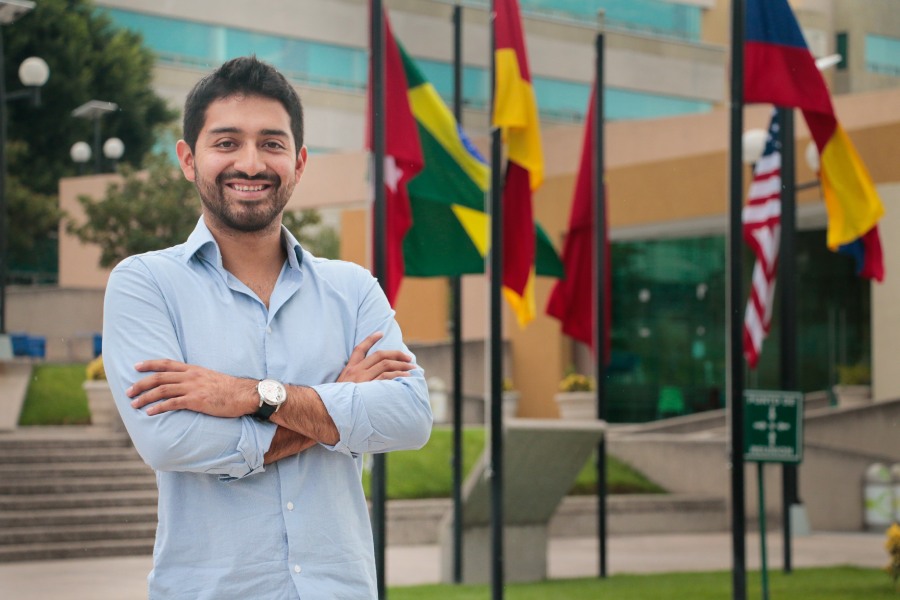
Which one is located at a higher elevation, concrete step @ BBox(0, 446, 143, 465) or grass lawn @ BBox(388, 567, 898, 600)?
concrete step @ BBox(0, 446, 143, 465)

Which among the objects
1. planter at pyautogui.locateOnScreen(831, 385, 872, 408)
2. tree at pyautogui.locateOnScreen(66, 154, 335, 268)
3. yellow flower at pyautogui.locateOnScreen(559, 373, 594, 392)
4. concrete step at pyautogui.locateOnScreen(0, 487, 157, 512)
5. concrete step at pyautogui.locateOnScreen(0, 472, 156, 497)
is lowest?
concrete step at pyautogui.locateOnScreen(0, 487, 157, 512)

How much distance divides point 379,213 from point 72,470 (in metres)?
9.83

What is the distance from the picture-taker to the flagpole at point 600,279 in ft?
46.2

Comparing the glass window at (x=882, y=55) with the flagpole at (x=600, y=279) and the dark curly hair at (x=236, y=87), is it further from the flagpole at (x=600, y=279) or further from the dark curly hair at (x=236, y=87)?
the dark curly hair at (x=236, y=87)

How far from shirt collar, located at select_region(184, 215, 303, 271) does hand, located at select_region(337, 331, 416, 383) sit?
234mm

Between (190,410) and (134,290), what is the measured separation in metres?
0.29

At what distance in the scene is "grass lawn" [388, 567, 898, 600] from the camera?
12.2m

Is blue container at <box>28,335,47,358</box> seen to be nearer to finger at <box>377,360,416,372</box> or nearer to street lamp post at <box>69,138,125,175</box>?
street lamp post at <box>69,138,125,175</box>

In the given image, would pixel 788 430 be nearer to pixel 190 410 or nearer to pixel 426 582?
pixel 426 582

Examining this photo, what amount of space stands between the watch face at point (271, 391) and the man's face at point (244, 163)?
35 centimetres

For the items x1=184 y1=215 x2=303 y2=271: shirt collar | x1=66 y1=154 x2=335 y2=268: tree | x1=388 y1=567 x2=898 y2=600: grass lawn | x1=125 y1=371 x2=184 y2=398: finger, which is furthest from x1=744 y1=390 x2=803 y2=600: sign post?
x1=66 y1=154 x2=335 y2=268: tree

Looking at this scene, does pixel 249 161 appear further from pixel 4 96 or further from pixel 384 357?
pixel 4 96

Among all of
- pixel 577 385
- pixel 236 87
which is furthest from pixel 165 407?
pixel 577 385

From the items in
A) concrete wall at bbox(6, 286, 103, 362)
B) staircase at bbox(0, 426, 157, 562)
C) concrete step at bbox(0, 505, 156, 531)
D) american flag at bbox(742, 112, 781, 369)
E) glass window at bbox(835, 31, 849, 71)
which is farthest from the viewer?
glass window at bbox(835, 31, 849, 71)
